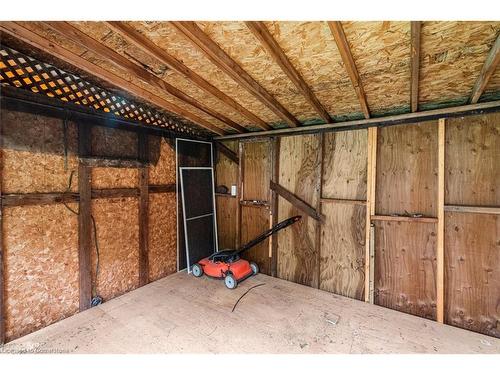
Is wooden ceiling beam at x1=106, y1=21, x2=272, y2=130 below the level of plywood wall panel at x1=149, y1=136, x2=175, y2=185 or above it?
above

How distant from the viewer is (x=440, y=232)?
2.33 metres

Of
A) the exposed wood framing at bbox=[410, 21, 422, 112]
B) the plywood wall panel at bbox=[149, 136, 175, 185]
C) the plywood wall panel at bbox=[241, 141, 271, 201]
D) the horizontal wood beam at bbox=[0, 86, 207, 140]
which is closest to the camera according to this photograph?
the exposed wood framing at bbox=[410, 21, 422, 112]

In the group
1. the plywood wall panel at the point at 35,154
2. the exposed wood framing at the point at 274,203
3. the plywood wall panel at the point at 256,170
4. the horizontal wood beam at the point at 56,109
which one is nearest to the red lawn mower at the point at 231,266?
the exposed wood framing at the point at 274,203

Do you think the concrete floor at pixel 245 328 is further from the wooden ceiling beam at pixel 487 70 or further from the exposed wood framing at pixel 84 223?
the wooden ceiling beam at pixel 487 70

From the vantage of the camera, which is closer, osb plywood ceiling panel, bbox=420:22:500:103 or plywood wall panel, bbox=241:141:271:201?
osb plywood ceiling panel, bbox=420:22:500:103

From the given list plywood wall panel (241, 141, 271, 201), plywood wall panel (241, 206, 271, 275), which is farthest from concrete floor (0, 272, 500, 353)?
plywood wall panel (241, 141, 271, 201)

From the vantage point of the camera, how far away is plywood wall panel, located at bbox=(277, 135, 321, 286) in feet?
10.2

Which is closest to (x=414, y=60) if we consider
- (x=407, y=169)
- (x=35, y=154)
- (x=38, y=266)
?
(x=407, y=169)

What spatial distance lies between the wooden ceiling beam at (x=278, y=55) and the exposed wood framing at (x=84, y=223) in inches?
84.6

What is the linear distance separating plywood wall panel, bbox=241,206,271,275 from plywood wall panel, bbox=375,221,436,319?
1518 millimetres

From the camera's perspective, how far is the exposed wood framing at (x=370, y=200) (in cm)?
265

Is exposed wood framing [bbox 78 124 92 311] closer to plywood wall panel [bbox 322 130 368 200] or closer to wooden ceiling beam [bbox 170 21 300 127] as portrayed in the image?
wooden ceiling beam [bbox 170 21 300 127]
